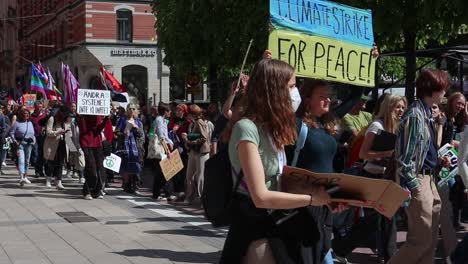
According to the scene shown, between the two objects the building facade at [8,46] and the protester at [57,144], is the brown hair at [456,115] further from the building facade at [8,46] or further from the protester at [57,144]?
the building facade at [8,46]

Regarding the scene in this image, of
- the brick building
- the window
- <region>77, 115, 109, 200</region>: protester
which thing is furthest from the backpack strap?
the window

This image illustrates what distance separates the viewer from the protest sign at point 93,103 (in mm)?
13836

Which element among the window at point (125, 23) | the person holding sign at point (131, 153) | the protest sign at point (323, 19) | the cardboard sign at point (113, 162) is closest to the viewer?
the protest sign at point (323, 19)

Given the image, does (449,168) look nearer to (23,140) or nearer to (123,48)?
(23,140)

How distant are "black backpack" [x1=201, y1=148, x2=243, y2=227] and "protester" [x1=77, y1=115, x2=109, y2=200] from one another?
389 inches

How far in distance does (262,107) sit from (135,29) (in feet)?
143

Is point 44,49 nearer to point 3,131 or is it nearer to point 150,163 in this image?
point 3,131

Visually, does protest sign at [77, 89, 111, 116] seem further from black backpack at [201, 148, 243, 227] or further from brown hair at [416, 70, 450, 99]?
black backpack at [201, 148, 243, 227]

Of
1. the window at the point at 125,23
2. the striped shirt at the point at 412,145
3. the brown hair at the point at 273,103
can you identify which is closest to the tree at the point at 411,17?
the striped shirt at the point at 412,145

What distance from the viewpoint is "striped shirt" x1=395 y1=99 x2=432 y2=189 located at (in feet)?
18.8

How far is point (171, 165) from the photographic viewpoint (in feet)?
41.2

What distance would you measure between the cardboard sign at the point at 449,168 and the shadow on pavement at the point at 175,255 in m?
2.48

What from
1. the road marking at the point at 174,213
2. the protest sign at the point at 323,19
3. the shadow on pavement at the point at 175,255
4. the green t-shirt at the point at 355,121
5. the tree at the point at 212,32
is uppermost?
the tree at the point at 212,32

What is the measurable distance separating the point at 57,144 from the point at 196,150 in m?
4.38
